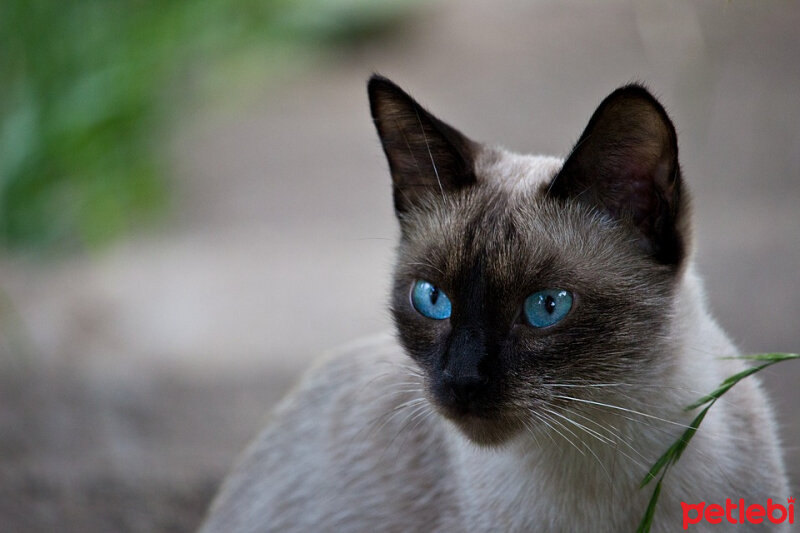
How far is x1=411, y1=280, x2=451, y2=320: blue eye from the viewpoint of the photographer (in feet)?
6.40

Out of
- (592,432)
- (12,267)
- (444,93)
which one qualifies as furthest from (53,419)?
(444,93)

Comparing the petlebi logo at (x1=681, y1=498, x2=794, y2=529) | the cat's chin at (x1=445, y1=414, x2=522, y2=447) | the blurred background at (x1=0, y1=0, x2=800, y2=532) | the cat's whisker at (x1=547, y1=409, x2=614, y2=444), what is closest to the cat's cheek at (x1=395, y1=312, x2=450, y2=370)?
the cat's chin at (x1=445, y1=414, x2=522, y2=447)

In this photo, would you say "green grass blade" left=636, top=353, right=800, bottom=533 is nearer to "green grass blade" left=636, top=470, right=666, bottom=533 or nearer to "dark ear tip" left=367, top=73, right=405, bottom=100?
"green grass blade" left=636, top=470, right=666, bottom=533

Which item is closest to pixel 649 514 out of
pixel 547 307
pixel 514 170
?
pixel 547 307

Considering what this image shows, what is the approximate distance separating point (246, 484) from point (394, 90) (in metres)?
1.12

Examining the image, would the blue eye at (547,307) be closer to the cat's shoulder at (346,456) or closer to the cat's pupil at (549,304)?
the cat's pupil at (549,304)

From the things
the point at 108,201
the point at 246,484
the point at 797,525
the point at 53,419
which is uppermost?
the point at 108,201

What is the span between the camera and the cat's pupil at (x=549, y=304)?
1.83 m

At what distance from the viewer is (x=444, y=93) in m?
7.82

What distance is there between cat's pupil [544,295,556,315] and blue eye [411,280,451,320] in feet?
0.67

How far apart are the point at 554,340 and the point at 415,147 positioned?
551 mm

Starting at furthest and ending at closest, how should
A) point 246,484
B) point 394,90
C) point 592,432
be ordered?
point 246,484, point 394,90, point 592,432

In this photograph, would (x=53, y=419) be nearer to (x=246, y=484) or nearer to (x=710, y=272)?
(x=246, y=484)

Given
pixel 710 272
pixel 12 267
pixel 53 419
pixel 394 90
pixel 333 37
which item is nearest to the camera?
pixel 394 90
